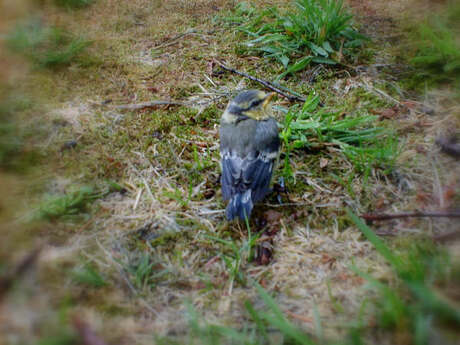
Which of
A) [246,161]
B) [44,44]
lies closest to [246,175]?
[246,161]

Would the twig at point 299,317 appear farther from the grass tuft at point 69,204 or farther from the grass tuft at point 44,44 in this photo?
the grass tuft at point 44,44

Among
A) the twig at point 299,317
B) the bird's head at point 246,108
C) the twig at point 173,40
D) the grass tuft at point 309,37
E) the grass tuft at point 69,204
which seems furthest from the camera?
the twig at point 173,40

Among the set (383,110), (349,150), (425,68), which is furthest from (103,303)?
(425,68)

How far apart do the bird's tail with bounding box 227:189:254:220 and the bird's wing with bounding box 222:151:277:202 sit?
7 centimetres

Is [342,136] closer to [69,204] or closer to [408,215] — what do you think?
[408,215]

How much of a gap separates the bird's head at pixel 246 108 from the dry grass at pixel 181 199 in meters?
0.45

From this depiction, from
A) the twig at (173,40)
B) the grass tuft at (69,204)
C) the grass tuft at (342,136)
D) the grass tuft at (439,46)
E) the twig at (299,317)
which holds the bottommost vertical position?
the twig at (299,317)

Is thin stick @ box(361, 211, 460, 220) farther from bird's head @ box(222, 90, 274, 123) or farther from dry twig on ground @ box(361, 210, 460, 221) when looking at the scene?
bird's head @ box(222, 90, 274, 123)

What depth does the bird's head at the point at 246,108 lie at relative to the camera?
341cm

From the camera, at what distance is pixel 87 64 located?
4.44 meters

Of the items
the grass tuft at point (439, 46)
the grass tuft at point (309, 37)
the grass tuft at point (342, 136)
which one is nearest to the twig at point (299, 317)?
the grass tuft at point (342, 136)

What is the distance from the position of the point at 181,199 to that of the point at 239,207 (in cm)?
57

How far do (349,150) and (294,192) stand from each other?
752mm

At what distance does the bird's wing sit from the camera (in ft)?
9.73
